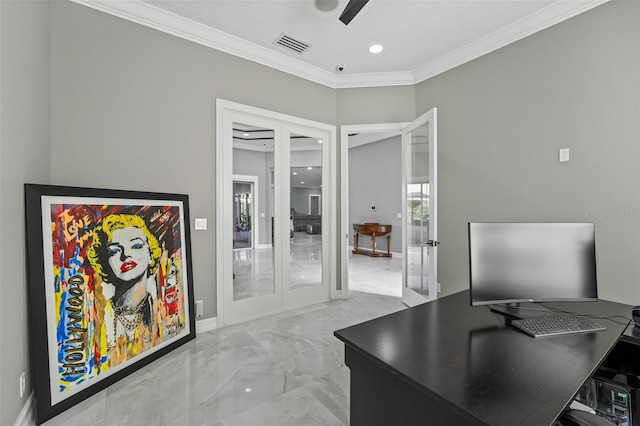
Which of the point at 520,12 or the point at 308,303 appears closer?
the point at 520,12

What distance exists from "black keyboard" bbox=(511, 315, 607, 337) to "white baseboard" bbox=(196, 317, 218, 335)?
8.96 feet

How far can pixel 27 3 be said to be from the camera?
5.66 ft

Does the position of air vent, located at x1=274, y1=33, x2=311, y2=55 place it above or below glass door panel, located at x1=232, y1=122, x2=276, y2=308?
above

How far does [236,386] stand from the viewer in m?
2.05

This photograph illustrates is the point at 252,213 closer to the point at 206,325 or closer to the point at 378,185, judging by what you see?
the point at 206,325

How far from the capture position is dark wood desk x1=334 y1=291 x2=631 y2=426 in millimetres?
818

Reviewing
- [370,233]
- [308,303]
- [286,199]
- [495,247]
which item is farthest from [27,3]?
[370,233]

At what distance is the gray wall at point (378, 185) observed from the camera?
748cm

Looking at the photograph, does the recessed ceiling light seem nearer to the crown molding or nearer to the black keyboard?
the crown molding

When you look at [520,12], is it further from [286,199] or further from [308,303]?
[308,303]

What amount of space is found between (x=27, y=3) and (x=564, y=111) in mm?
4085

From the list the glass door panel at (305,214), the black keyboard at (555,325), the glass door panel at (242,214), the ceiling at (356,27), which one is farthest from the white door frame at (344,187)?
the black keyboard at (555,325)

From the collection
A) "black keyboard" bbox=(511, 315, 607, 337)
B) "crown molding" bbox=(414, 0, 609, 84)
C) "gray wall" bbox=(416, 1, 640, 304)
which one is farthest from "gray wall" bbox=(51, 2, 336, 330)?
"black keyboard" bbox=(511, 315, 607, 337)

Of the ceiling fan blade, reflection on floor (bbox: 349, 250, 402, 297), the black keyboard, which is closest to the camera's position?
the black keyboard
